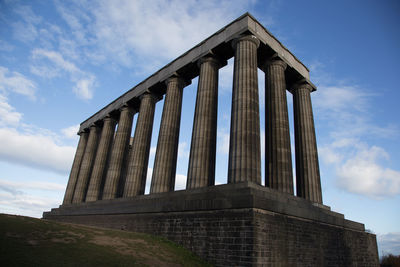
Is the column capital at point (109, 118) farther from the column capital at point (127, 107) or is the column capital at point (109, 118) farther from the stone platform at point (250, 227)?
the stone platform at point (250, 227)

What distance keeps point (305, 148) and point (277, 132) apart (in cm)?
549

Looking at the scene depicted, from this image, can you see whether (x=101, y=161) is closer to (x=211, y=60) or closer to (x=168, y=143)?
(x=168, y=143)

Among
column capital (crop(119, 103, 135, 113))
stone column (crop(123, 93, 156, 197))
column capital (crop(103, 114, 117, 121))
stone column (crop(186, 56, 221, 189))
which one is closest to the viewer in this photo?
stone column (crop(186, 56, 221, 189))

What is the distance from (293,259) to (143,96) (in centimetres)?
2830

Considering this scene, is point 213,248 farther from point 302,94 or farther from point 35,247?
point 302,94

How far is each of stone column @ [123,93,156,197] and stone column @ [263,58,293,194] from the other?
15507 millimetres

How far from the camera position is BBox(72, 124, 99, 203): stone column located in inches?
1753

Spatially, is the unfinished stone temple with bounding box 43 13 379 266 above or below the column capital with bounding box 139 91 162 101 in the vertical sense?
below

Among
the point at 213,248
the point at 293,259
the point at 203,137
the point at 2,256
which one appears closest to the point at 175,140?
the point at 203,137

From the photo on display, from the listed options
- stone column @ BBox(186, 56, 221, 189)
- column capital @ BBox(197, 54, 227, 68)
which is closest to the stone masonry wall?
stone column @ BBox(186, 56, 221, 189)

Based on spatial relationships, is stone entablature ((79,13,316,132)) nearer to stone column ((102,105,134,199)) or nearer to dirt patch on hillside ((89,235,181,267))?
stone column ((102,105,134,199))

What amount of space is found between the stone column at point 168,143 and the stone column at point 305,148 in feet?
44.9

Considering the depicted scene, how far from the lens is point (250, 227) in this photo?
52.3 feet

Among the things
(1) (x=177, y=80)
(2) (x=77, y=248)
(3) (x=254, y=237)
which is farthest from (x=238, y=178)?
(1) (x=177, y=80)
